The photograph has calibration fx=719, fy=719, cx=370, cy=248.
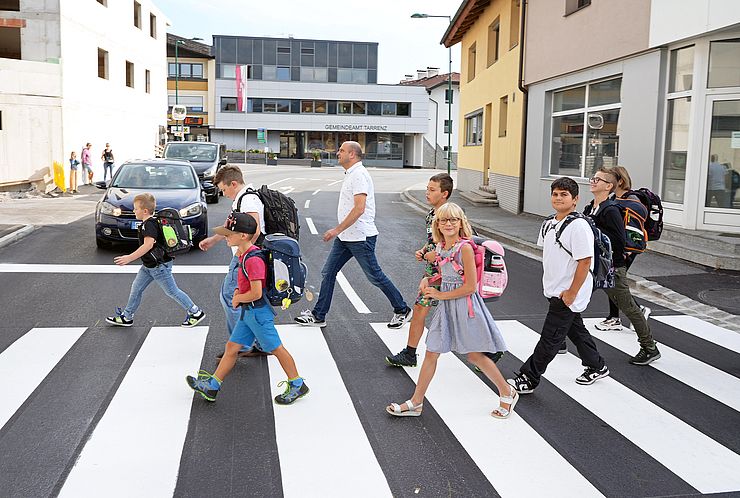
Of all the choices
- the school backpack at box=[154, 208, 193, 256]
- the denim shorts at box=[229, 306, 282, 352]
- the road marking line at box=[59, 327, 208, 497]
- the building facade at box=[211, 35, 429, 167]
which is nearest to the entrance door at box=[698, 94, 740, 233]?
the school backpack at box=[154, 208, 193, 256]

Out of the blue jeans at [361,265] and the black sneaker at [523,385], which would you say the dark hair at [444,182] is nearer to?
the blue jeans at [361,265]

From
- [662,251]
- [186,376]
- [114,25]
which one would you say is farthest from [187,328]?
[114,25]

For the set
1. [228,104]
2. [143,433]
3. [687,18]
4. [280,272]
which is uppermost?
[228,104]

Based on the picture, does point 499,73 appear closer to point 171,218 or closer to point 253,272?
point 171,218

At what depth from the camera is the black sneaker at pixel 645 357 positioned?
21.1 feet

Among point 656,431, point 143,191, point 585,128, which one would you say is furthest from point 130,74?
point 656,431

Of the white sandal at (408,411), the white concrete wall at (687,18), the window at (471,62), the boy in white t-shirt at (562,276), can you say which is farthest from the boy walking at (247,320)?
the window at (471,62)

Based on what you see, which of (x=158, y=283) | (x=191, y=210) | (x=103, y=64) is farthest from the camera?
(x=103, y=64)

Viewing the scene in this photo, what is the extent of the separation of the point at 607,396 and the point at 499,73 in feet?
62.2

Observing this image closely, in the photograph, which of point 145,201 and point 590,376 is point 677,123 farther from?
point 145,201

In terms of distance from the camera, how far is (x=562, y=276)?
5.41m

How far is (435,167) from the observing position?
70.4 metres

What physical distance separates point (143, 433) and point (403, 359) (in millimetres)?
2332

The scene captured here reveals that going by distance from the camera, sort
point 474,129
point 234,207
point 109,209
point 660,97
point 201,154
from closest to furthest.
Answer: point 234,207, point 109,209, point 660,97, point 201,154, point 474,129
